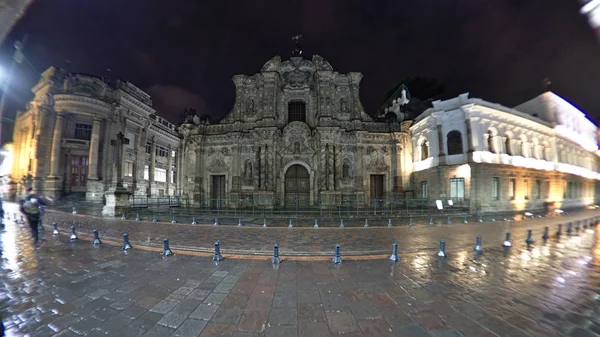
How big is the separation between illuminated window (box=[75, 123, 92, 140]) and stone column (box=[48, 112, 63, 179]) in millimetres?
1629

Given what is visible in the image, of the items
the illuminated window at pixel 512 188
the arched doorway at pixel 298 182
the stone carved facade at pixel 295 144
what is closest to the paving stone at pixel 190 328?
the stone carved facade at pixel 295 144

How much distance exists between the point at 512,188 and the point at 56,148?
4996 cm

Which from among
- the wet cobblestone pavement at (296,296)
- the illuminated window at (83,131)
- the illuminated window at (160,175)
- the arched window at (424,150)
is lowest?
the wet cobblestone pavement at (296,296)

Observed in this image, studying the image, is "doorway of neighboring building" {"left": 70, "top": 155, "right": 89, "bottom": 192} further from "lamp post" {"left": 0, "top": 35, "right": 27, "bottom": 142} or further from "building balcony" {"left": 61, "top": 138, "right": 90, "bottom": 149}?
"lamp post" {"left": 0, "top": 35, "right": 27, "bottom": 142}

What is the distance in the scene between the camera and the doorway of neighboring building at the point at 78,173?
24484 mm

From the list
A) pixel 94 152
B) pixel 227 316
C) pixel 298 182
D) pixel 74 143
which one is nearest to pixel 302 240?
pixel 227 316

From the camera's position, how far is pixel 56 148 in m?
23.0

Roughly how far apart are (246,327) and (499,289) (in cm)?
491

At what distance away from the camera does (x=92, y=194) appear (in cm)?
2220

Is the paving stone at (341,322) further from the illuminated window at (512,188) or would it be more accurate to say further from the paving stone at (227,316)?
the illuminated window at (512,188)

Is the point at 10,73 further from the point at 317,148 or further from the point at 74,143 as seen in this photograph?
the point at 74,143

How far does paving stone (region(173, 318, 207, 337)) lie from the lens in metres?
2.64

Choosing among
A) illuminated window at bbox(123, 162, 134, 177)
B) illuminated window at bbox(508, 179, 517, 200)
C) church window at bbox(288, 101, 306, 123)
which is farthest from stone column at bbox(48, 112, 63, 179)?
illuminated window at bbox(508, 179, 517, 200)

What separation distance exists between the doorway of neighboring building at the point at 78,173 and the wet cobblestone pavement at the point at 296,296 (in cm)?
2612
